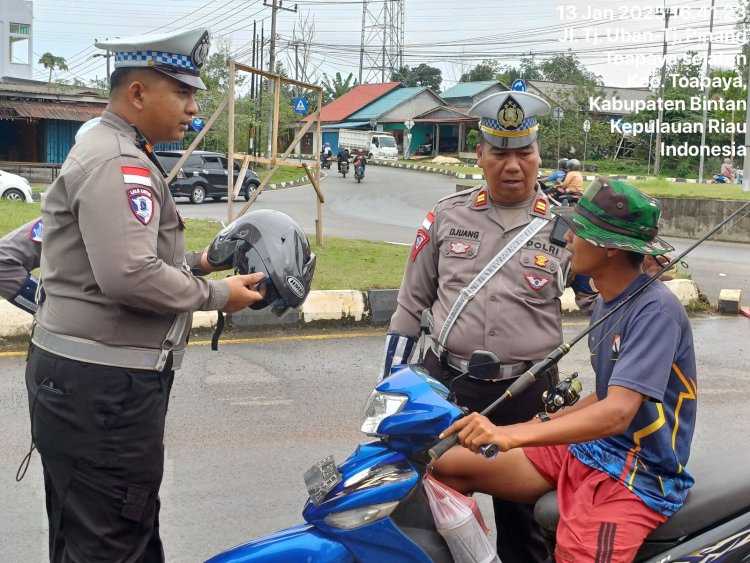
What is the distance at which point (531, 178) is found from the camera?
3256 millimetres

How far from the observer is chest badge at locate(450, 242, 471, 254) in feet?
10.7

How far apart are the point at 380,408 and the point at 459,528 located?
44 cm

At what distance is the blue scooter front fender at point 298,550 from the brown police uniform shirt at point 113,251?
64cm

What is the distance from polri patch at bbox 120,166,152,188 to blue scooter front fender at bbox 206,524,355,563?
41.0 inches

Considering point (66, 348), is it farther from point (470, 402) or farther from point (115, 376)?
point (470, 402)

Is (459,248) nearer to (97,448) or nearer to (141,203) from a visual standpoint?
(141,203)

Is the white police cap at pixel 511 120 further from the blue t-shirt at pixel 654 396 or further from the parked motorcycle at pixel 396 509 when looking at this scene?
the parked motorcycle at pixel 396 509

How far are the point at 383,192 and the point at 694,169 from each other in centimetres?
2254

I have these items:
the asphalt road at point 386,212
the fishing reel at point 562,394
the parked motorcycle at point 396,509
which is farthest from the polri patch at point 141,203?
the asphalt road at point 386,212

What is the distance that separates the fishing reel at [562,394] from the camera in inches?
106

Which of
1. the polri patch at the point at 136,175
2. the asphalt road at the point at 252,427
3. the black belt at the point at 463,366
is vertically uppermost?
the polri patch at the point at 136,175

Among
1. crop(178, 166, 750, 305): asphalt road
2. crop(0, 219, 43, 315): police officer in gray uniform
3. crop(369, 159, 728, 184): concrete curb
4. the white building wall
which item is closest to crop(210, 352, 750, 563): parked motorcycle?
crop(0, 219, 43, 315): police officer in gray uniform

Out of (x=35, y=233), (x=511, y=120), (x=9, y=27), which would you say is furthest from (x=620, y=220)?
(x=9, y=27)

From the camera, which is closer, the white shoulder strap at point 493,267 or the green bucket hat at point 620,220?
the green bucket hat at point 620,220
